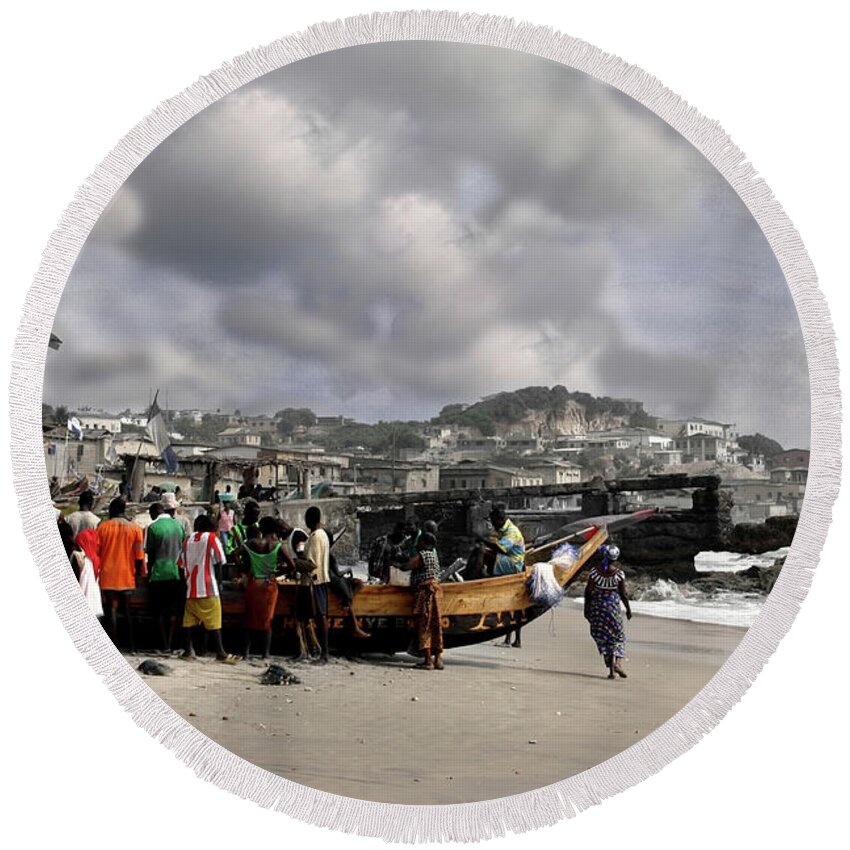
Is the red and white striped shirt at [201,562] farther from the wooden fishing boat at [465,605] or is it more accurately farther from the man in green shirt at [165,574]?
the wooden fishing boat at [465,605]

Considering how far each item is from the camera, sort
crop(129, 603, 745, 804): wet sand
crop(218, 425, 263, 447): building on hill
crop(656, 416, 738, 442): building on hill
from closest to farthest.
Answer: crop(129, 603, 745, 804): wet sand
crop(656, 416, 738, 442): building on hill
crop(218, 425, 263, 447): building on hill

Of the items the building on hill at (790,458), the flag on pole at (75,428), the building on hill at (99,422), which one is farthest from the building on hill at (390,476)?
the building on hill at (790,458)

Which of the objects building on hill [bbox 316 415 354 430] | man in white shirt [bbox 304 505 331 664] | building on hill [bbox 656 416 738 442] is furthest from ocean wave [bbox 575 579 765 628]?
building on hill [bbox 316 415 354 430]

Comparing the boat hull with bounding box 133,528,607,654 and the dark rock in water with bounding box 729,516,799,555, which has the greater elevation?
the dark rock in water with bounding box 729,516,799,555

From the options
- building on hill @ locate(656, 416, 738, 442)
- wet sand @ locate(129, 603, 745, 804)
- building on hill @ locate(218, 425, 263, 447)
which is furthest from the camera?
building on hill @ locate(218, 425, 263, 447)

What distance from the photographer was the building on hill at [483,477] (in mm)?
4758

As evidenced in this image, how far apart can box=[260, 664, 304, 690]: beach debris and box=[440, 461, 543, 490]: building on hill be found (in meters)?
1.00

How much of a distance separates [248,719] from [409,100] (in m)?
2.66

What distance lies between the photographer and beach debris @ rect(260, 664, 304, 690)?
15.4 feet

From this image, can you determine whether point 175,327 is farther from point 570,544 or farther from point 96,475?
point 570,544

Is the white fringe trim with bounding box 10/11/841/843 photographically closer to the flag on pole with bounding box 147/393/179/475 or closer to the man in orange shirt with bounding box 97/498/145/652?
the man in orange shirt with bounding box 97/498/145/652

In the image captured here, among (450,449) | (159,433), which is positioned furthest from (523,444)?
(159,433)

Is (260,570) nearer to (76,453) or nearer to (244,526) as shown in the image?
(244,526)

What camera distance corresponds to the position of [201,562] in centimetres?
487
